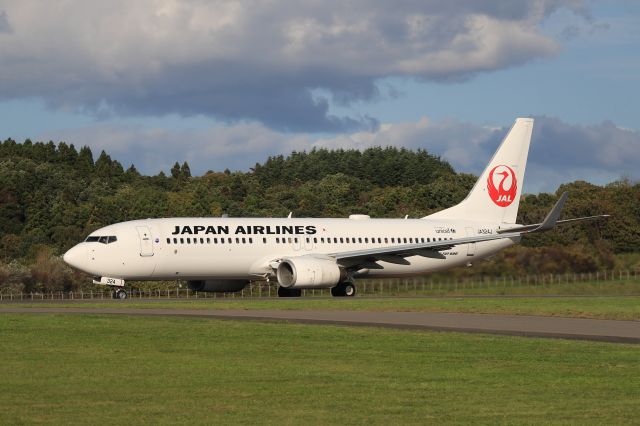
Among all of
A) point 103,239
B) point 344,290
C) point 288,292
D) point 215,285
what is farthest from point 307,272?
point 103,239

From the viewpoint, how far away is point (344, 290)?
5491 cm

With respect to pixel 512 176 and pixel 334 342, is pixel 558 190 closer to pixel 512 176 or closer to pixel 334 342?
pixel 512 176

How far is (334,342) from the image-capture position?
81.5 ft

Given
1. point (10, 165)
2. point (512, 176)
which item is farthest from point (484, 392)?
point (10, 165)

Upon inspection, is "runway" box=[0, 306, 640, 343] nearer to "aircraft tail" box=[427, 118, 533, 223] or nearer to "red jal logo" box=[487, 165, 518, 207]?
"aircraft tail" box=[427, 118, 533, 223]

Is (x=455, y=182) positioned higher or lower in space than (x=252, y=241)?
higher

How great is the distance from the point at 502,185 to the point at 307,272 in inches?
603

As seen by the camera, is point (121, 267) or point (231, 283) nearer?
point (121, 267)

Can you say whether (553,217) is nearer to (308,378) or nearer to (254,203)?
(308,378)

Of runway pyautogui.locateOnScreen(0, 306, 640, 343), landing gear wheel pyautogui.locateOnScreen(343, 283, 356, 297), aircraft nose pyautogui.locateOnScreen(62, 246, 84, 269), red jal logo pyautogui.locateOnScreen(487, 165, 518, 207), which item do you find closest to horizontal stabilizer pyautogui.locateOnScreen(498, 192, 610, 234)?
red jal logo pyautogui.locateOnScreen(487, 165, 518, 207)

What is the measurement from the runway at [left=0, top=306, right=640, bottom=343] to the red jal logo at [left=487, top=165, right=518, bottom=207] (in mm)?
27353

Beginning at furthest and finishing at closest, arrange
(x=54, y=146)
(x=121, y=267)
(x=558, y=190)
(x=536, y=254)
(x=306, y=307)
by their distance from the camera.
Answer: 1. (x=54, y=146)
2. (x=558, y=190)
3. (x=536, y=254)
4. (x=121, y=267)
5. (x=306, y=307)

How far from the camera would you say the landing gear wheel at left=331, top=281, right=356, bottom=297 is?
54844 mm

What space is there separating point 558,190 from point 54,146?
308 ft
